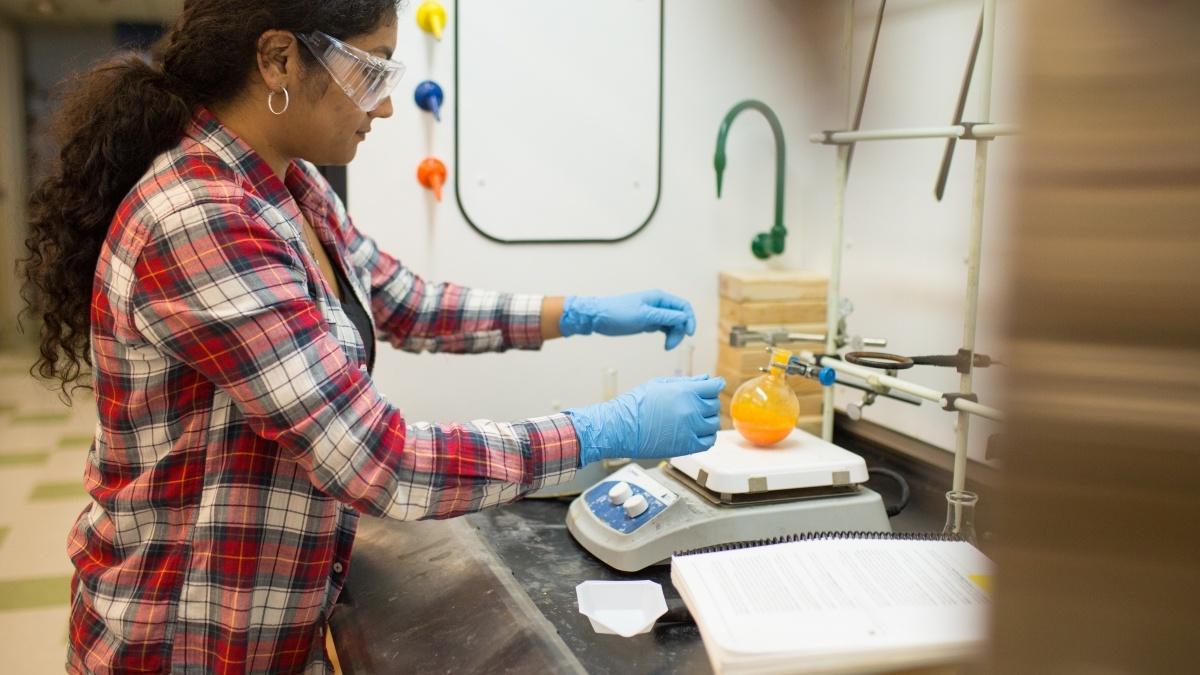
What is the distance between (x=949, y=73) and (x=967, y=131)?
38 cm

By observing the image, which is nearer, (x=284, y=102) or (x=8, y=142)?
(x=284, y=102)

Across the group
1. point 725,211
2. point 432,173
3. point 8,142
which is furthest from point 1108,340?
point 8,142

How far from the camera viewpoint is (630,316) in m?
1.71

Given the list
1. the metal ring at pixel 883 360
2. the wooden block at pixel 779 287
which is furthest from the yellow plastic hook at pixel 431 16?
the metal ring at pixel 883 360

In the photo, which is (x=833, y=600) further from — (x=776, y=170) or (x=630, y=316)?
(x=776, y=170)

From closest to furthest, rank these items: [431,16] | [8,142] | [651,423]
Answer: [651,423] → [431,16] → [8,142]

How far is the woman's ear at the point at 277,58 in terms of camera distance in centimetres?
116

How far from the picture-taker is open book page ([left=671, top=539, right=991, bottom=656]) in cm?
76

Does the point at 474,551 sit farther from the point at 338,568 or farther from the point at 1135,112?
the point at 1135,112

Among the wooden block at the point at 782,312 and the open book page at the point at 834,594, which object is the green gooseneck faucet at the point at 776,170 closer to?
the wooden block at the point at 782,312

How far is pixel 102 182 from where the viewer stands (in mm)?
1159

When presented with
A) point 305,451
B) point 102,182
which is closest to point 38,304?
point 102,182

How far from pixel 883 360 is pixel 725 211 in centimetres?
81

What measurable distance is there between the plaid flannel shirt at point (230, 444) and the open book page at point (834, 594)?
346 mm
